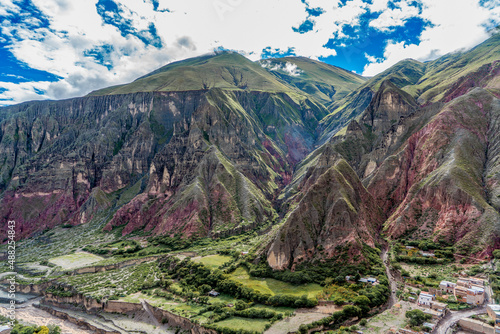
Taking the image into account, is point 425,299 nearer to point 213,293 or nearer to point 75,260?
point 213,293

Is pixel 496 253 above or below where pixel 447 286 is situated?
above

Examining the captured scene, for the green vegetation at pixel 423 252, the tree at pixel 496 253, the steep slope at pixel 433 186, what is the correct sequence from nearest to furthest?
the tree at pixel 496 253 < the green vegetation at pixel 423 252 < the steep slope at pixel 433 186

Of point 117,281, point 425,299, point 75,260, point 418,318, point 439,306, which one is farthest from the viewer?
point 75,260

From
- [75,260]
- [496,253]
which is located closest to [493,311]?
[496,253]

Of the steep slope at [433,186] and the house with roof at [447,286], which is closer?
the house with roof at [447,286]

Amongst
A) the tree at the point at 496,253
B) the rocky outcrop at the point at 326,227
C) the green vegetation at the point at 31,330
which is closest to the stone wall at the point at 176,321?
the green vegetation at the point at 31,330

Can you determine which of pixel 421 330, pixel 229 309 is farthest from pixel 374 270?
pixel 229 309

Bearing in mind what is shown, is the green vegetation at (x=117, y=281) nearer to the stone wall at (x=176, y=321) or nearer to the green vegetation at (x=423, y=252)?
the stone wall at (x=176, y=321)
